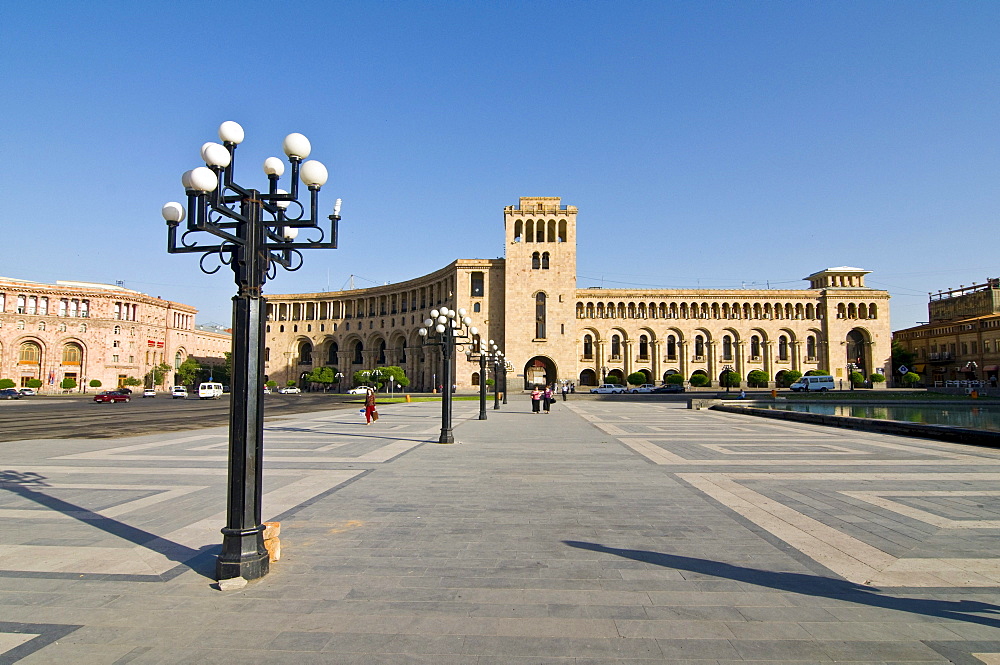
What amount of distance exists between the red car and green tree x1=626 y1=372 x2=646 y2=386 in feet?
156

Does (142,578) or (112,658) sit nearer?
(112,658)

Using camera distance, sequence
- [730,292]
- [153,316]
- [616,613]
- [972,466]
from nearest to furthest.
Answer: [616,613] < [972,466] < [730,292] < [153,316]

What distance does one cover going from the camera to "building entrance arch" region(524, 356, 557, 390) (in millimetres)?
61891

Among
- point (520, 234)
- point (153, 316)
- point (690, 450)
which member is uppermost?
point (520, 234)

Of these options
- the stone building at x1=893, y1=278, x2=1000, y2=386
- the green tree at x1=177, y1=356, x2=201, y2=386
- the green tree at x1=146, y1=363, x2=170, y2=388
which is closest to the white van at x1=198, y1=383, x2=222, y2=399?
the green tree at x1=146, y1=363, x2=170, y2=388

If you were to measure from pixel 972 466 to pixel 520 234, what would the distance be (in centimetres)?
5410

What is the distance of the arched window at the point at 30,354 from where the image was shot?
6850cm

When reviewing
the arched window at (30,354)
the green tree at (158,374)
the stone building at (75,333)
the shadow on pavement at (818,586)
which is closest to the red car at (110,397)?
the stone building at (75,333)

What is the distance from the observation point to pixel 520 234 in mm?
61812

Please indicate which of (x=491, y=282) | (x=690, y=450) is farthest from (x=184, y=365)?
(x=690, y=450)

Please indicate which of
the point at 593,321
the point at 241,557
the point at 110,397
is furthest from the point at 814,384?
the point at 110,397

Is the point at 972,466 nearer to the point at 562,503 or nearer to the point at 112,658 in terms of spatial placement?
the point at 562,503

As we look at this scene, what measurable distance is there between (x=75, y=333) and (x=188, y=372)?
14.3 meters

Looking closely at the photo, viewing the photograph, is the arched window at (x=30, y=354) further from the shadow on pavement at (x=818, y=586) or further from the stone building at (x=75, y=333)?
the shadow on pavement at (x=818, y=586)
